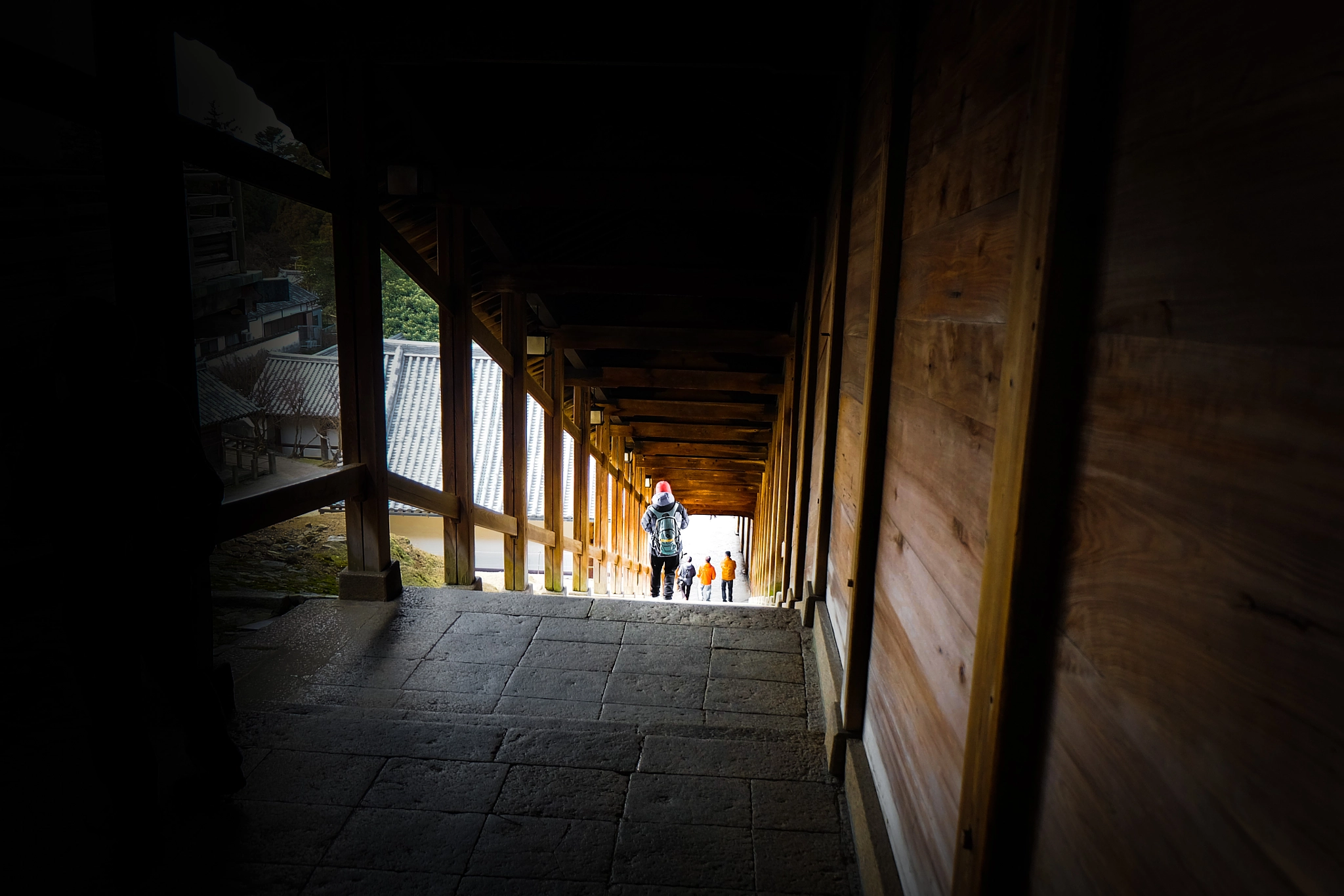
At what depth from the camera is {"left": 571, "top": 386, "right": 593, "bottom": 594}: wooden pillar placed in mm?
10516

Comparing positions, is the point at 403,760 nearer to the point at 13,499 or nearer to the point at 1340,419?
the point at 13,499

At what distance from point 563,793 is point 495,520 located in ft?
13.0

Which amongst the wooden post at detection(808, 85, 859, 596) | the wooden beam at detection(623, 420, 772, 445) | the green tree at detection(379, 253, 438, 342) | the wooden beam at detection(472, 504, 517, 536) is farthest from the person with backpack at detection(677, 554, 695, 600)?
the wooden post at detection(808, 85, 859, 596)

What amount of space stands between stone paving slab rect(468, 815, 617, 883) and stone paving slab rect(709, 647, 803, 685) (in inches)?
52.3

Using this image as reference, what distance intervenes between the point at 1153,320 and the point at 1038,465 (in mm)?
298

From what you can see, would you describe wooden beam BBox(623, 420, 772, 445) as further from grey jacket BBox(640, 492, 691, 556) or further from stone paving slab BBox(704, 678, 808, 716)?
stone paving slab BBox(704, 678, 808, 716)

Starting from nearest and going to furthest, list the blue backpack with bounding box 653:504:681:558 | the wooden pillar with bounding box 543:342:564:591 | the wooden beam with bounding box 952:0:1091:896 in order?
the wooden beam with bounding box 952:0:1091:896
the wooden pillar with bounding box 543:342:564:591
the blue backpack with bounding box 653:504:681:558

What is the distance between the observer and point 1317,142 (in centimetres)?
69

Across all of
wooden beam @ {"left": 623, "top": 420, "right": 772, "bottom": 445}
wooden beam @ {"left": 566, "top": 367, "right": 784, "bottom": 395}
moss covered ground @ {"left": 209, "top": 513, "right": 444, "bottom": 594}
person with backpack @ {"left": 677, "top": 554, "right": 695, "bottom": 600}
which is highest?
wooden beam @ {"left": 566, "top": 367, "right": 784, "bottom": 395}

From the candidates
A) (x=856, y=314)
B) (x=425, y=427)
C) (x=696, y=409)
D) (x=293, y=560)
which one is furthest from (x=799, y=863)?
(x=425, y=427)

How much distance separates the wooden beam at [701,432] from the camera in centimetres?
1302

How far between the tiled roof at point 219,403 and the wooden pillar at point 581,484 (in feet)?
18.7

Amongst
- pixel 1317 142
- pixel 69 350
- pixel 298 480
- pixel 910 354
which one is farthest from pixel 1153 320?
pixel 298 480

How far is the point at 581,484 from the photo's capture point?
11.0m
